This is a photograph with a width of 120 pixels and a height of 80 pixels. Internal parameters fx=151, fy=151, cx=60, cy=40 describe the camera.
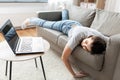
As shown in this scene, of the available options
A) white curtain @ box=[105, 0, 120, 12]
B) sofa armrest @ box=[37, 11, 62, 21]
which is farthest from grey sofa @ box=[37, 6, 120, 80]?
white curtain @ box=[105, 0, 120, 12]

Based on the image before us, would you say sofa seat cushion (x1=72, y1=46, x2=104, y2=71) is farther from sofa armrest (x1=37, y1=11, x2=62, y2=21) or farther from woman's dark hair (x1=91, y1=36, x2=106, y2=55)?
sofa armrest (x1=37, y1=11, x2=62, y2=21)

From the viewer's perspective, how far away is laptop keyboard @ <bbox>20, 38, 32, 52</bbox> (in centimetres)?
141

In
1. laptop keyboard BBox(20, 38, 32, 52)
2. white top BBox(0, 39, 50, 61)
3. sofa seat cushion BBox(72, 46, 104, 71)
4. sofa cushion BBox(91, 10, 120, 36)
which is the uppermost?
sofa cushion BBox(91, 10, 120, 36)

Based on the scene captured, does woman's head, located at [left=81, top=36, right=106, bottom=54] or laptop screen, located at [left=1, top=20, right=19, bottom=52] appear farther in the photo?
woman's head, located at [left=81, top=36, right=106, bottom=54]

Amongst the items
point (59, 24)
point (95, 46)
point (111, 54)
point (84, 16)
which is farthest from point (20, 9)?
point (111, 54)

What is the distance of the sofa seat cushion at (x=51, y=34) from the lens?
2077mm

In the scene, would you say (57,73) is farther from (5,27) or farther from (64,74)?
(5,27)

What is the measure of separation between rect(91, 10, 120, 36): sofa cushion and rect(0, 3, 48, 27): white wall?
1682mm

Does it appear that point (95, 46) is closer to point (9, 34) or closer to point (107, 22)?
point (107, 22)

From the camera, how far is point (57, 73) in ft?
5.98

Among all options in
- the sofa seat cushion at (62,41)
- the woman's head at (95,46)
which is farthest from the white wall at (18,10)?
the woman's head at (95,46)

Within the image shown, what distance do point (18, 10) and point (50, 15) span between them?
102 cm

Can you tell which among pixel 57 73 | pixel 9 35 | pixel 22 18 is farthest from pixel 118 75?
pixel 22 18

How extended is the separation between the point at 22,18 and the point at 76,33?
1984mm
